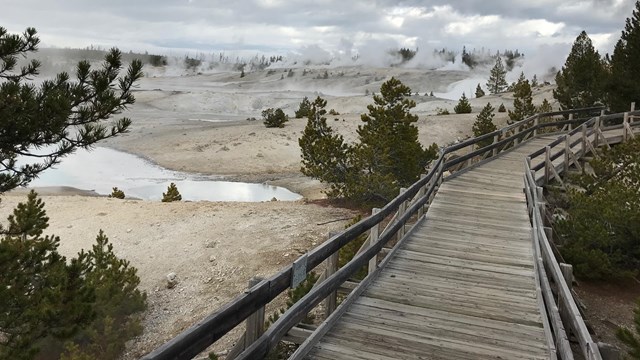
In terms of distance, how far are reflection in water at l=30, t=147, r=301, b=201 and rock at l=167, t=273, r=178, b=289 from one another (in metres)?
14.2

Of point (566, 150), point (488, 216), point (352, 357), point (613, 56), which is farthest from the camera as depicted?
point (613, 56)

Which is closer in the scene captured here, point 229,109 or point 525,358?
point 525,358

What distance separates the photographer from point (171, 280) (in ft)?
48.6

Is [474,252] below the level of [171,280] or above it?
above

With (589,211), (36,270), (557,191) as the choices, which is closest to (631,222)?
(589,211)

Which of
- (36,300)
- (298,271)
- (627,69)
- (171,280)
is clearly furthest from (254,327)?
(627,69)

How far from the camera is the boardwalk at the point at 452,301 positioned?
5.16 meters

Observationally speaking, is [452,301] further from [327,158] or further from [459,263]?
[327,158]

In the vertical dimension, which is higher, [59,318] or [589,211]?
[589,211]

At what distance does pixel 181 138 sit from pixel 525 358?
43.2 metres

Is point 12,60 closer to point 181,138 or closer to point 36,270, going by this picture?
point 36,270

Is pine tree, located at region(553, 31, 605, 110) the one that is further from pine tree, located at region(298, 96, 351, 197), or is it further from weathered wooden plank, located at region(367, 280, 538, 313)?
weathered wooden plank, located at region(367, 280, 538, 313)

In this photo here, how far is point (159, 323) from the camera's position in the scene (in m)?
13.0

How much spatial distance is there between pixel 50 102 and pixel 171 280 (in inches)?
307
